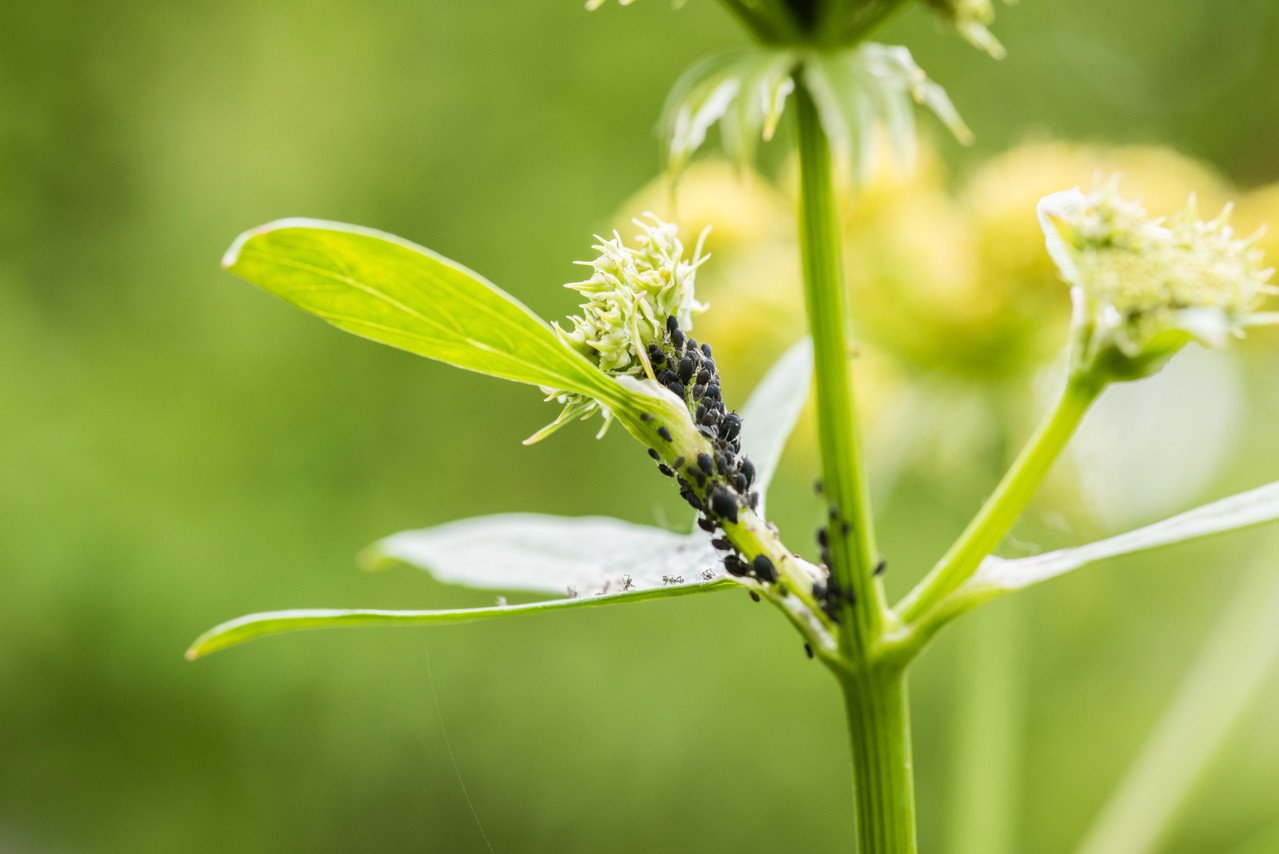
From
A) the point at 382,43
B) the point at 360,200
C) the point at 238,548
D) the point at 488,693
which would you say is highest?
the point at 382,43

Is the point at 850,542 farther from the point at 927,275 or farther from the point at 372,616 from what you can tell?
the point at 927,275

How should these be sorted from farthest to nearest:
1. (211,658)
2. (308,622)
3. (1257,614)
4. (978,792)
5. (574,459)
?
(574,459) → (211,658) → (1257,614) → (978,792) → (308,622)

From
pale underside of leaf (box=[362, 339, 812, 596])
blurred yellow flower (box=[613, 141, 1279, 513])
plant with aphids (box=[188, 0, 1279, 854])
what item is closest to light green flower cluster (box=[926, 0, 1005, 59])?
plant with aphids (box=[188, 0, 1279, 854])

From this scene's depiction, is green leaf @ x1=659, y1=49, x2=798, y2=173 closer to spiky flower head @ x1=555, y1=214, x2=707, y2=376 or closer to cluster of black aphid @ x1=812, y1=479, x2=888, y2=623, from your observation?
spiky flower head @ x1=555, y1=214, x2=707, y2=376

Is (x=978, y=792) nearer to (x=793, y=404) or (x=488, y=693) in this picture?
(x=793, y=404)

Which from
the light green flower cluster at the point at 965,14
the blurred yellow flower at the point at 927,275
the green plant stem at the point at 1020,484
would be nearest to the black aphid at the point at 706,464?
the green plant stem at the point at 1020,484

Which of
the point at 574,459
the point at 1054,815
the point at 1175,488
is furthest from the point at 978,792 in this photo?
the point at 1054,815
